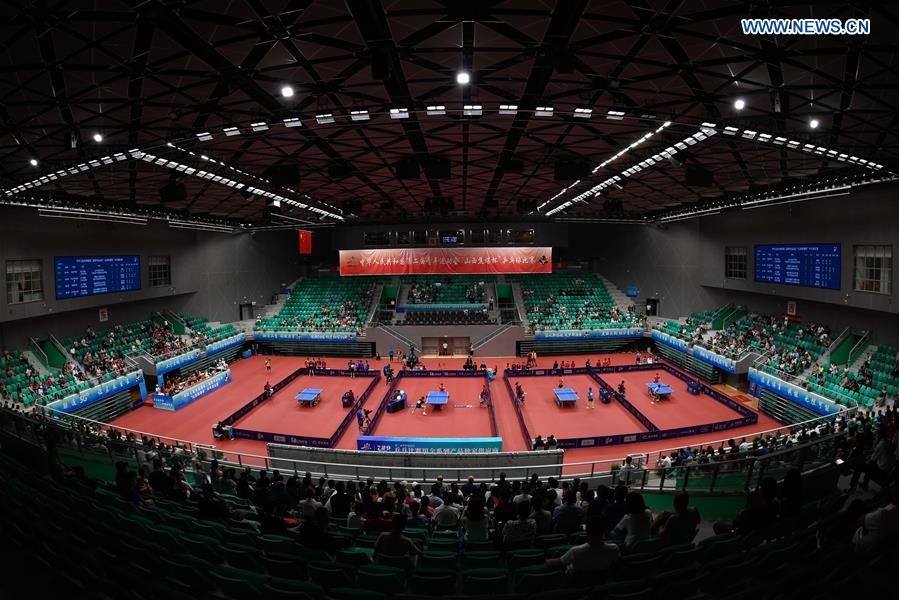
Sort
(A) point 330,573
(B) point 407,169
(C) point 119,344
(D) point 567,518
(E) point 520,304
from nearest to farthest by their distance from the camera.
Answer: (A) point 330,573
(D) point 567,518
(B) point 407,169
(C) point 119,344
(E) point 520,304

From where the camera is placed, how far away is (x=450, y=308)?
37.5 m

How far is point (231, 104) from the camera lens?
1145 centimetres

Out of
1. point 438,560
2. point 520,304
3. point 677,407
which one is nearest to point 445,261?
point 520,304

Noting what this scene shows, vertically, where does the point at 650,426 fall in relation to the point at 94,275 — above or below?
below

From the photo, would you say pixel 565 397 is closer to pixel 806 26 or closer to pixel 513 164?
pixel 513 164

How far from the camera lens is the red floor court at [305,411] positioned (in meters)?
20.2

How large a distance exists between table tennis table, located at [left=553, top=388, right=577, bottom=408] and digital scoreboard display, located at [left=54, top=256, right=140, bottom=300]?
2911 centimetres

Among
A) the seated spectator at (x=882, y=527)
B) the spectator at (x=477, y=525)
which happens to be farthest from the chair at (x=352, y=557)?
the seated spectator at (x=882, y=527)

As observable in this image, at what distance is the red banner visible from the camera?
3181 cm

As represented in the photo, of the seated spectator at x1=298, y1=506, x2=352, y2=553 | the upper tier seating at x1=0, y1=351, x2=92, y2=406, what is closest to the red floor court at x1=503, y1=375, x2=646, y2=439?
the seated spectator at x1=298, y1=506, x2=352, y2=553

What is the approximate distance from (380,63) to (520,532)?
8736mm

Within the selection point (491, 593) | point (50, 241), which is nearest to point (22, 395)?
point (50, 241)

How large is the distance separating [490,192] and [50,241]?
84.3 ft

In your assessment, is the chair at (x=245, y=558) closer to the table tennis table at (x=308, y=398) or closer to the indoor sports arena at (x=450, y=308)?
the indoor sports arena at (x=450, y=308)
